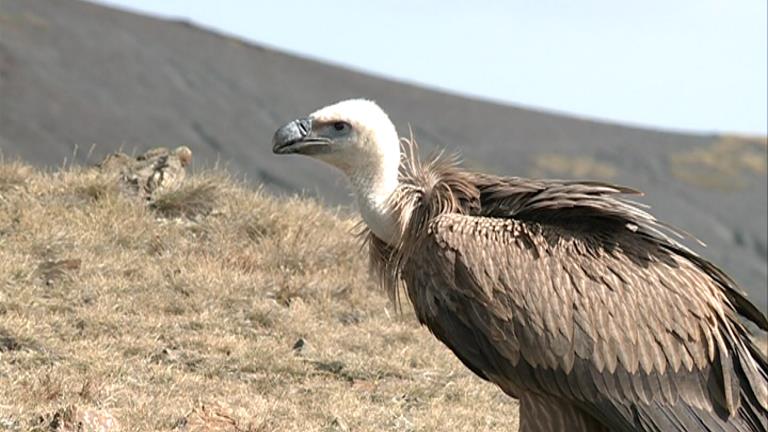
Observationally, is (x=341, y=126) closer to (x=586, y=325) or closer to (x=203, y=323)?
(x=586, y=325)

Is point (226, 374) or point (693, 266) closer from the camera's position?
point (693, 266)

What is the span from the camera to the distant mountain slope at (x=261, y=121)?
14.0 meters

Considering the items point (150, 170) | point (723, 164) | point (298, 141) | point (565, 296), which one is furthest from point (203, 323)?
point (723, 164)

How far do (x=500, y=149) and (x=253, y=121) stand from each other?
9.95 feet

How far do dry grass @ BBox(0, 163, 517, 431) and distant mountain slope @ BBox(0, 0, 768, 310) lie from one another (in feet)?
8.28

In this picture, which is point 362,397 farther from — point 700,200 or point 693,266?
point 700,200

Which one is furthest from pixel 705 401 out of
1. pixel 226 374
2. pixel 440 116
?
pixel 440 116

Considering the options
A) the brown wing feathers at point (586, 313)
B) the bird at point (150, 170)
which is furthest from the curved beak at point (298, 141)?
the bird at point (150, 170)

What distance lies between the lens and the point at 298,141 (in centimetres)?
586

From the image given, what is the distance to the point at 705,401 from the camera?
5664 millimetres

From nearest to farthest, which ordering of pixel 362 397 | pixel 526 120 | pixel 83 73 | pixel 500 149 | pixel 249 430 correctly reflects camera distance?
pixel 249 430 → pixel 362 397 → pixel 83 73 → pixel 500 149 → pixel 526 120

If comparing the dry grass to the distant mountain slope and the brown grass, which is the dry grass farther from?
the brown grass

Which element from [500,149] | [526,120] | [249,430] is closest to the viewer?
[249,430]

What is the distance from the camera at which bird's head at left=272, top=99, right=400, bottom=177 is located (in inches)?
231
